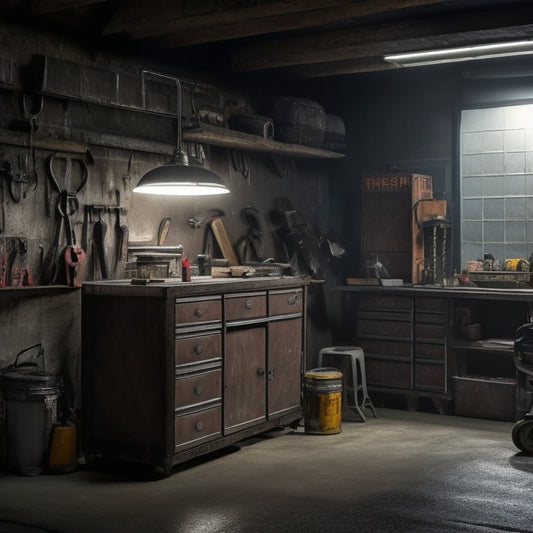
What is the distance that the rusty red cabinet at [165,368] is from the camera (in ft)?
15.5

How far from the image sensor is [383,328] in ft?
22.7

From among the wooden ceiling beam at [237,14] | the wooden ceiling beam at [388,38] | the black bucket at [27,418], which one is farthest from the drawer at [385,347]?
the black bucket at [27,418]

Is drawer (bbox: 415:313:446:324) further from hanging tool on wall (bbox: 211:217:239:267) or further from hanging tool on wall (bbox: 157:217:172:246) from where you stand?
hanging tool on wall (bbox: 157:217:172:246)

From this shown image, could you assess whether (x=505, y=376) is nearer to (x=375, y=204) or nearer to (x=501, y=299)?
(x=501, y=299)

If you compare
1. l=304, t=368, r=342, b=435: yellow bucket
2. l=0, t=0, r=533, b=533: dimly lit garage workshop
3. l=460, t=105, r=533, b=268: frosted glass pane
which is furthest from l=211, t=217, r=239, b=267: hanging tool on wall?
l=460, t=105, r=533, b=268: frosted glass pane

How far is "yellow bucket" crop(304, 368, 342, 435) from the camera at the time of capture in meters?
5.87

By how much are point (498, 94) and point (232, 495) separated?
445cm

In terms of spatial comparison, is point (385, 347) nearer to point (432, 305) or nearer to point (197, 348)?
point (432, 305)

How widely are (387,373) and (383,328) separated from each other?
38cm

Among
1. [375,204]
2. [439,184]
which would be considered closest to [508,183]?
[439,184]

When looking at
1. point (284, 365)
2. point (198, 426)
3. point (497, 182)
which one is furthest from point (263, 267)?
point (497, 182)

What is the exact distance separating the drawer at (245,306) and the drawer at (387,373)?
1733 mm

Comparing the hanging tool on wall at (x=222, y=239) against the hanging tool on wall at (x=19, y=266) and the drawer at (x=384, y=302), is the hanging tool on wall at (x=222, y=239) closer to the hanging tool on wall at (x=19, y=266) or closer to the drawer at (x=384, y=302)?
the drawer at (x=384, y=302)

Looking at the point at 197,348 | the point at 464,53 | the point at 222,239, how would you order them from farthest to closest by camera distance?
the point at 222,239, the point at 464,53, the point at 197,348
